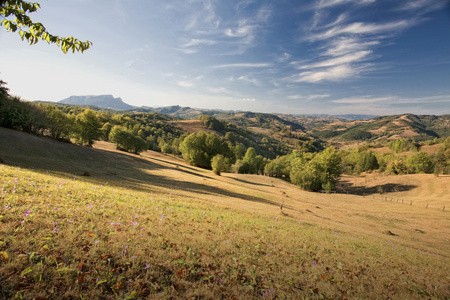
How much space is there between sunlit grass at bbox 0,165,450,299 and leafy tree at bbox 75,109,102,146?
5691 cm

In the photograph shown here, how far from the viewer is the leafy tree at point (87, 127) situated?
191ft

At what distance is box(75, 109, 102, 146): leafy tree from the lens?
58.3m

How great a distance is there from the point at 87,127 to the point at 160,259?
67.9m

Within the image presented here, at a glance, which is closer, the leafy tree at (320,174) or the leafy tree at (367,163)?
the leafy tree at (320,174)

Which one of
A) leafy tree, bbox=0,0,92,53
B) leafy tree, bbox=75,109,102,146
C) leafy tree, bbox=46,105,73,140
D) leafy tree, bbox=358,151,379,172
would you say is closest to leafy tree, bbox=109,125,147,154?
leafy tree, bbox=75,109,102,146

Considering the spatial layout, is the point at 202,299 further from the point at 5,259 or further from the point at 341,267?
the point at 341,267

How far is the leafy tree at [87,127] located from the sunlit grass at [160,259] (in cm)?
5691

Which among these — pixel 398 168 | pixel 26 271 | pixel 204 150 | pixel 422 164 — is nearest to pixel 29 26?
pixel 26 271

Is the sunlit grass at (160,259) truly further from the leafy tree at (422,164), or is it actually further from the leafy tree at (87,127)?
the leafy tree at (422,164)

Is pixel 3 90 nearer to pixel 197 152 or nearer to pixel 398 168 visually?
pixel 197 152

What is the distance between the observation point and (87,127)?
59.3 meters

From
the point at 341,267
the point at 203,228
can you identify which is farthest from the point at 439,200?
the point at 203,228

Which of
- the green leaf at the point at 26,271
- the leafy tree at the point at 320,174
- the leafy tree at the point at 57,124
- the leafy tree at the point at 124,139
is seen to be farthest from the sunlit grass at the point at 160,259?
the leafy tree at the point at 124,139

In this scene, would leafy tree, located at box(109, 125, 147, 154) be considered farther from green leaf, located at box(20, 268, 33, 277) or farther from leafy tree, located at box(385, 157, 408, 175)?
leafy tree, located at box(385, 157, 408, 175)
